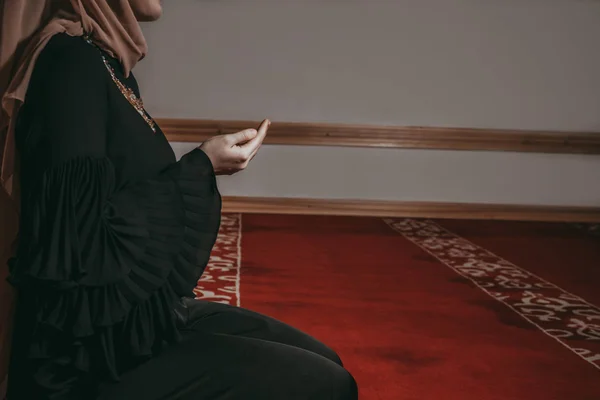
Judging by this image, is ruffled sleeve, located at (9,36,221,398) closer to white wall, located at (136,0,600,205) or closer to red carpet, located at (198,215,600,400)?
red carpet, located at (198,215,600,400)

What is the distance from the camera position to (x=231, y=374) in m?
1.25

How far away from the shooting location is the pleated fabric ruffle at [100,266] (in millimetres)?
1139

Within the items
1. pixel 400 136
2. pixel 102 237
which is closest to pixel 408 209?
pixel 400 136

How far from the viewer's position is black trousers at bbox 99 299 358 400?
48.1 inches

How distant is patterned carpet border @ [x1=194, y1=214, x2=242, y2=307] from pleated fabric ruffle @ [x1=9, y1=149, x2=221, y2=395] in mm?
1589

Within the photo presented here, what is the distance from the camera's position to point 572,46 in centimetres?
589

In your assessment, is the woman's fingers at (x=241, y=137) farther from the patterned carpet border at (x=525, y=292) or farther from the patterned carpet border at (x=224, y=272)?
the patterned carpet border at (x=525, y=292)

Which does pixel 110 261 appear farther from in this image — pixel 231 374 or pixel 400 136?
pixel 400 136

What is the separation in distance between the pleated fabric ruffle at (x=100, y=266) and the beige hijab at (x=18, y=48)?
112mm

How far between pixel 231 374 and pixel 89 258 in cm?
30

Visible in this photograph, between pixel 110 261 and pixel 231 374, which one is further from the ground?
pixel 110 261

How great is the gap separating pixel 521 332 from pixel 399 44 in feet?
10.7

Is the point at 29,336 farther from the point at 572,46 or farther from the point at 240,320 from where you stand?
the point at 572,46

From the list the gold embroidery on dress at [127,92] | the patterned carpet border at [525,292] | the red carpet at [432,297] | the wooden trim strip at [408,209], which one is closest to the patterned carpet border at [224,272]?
the red carpet at [432,297]
